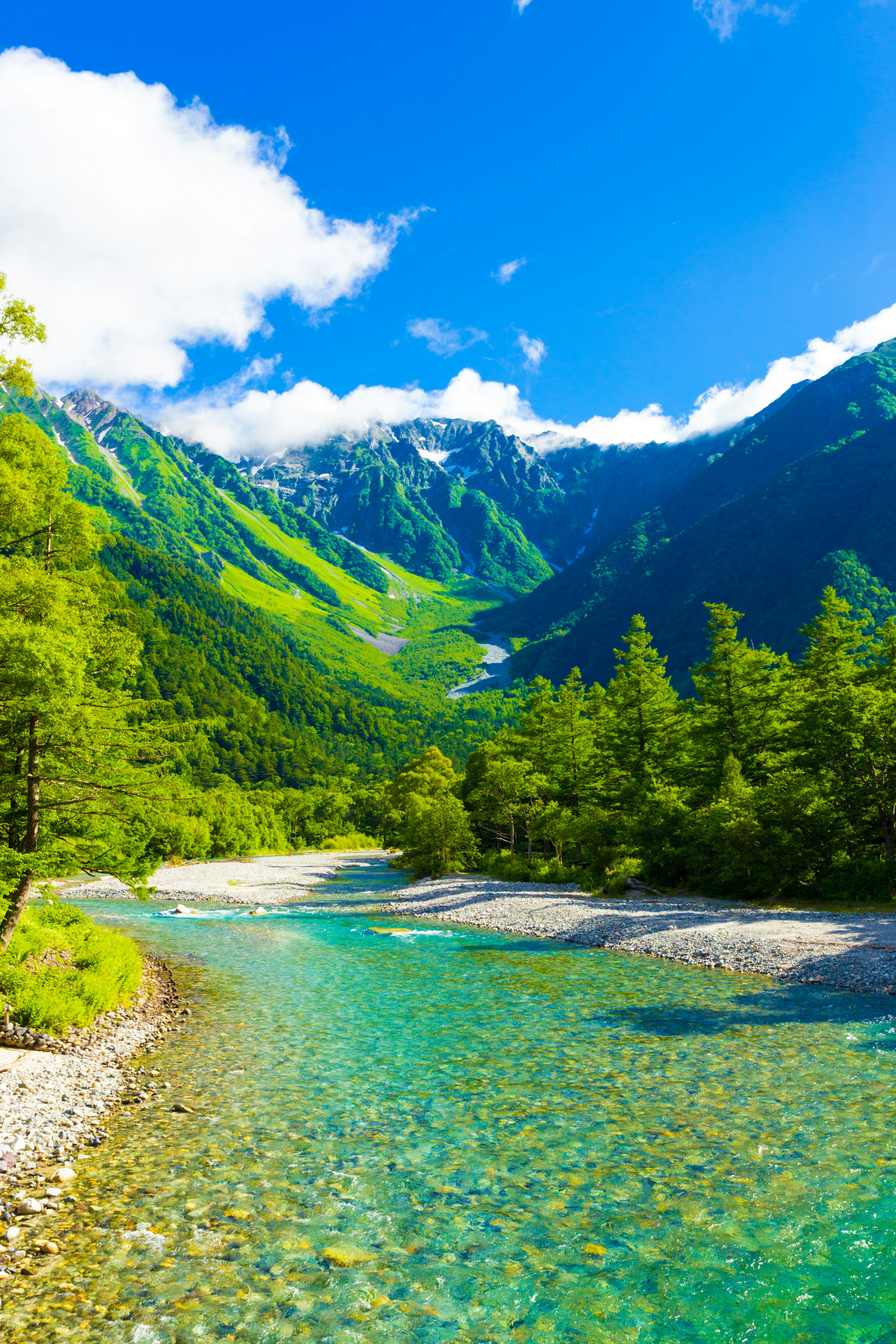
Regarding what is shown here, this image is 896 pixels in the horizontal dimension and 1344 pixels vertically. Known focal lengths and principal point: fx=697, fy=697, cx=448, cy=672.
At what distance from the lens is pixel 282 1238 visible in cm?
870

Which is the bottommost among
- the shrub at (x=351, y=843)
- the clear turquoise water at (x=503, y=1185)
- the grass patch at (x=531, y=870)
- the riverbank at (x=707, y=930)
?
the shrub at (x=351, y=843)

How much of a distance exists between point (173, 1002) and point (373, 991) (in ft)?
20.5

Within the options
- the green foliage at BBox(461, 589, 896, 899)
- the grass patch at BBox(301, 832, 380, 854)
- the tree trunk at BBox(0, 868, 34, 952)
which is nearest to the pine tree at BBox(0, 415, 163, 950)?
the tree trunk at BBox(0, 868, 34, 952)

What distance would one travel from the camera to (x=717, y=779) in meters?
42.1

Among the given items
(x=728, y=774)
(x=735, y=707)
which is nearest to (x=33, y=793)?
(x=728, y=774)

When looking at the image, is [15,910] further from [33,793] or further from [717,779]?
[717,779]

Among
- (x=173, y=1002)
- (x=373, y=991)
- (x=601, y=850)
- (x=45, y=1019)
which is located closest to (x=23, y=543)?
(x=45, y=1019)

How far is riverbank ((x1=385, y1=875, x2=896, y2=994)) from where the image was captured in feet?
73.7

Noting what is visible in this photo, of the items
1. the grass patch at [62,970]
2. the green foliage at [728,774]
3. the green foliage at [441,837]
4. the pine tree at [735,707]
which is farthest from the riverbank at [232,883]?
the pine tree at [735,707]

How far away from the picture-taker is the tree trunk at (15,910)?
1571cm

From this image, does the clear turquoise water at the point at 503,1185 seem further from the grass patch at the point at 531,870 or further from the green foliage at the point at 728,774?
the grass patch at the point at 531,870

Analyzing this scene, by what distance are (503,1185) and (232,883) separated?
214 ft

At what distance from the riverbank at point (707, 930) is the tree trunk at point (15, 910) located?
2174 cm

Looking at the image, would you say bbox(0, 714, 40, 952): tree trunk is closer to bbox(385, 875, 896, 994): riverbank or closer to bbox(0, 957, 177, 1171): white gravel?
bbox(0, 957, 177, 1171): white gravel
